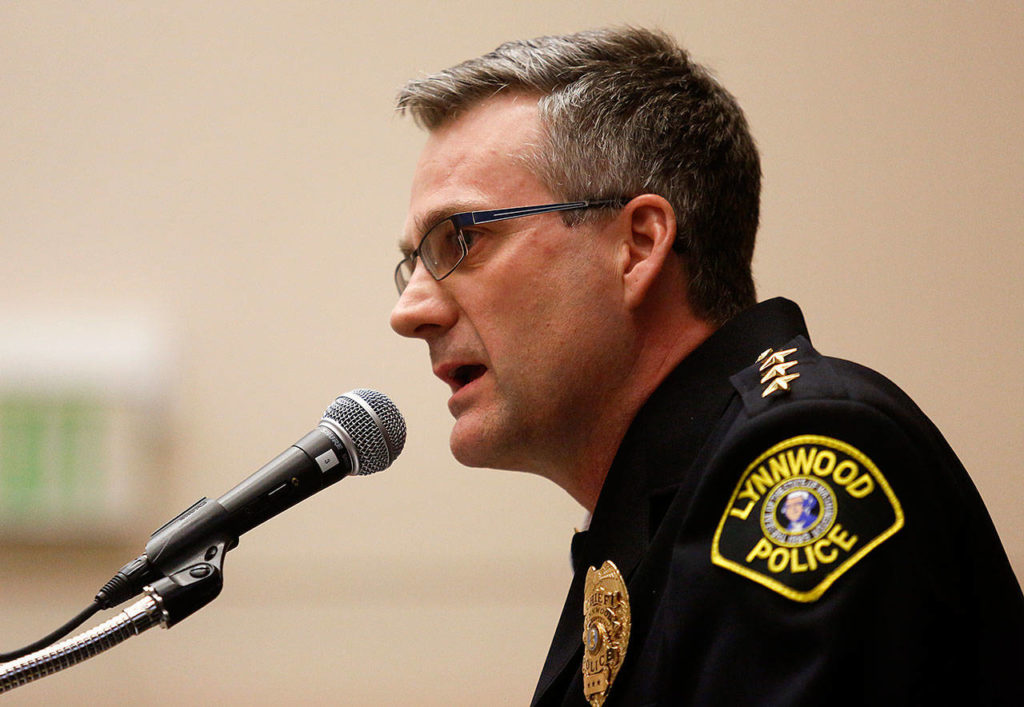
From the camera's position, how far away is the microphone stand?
0.98 meters

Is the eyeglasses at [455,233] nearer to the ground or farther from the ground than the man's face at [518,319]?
farther from the ground

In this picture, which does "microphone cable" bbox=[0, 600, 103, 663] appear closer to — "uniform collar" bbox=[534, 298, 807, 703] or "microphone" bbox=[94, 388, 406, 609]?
"microphone" bbox=[94, 388, 406, 609]

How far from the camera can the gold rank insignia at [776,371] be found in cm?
105

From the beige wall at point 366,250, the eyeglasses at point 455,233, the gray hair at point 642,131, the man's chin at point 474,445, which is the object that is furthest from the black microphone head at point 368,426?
the beige wall at point 366,250

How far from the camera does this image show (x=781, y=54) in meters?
2.71

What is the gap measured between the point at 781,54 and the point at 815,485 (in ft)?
6.67

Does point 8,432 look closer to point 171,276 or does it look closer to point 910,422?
point 171,276

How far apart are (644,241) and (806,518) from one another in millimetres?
Result: 625

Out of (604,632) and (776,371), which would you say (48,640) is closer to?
(604,632)

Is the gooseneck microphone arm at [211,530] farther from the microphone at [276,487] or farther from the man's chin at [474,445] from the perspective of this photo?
the man's chin at [474,445]

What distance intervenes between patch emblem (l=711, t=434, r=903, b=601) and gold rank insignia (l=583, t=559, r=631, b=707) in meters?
0.21

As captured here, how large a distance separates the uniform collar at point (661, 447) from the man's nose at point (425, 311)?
0.30 m

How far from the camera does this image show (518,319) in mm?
1420

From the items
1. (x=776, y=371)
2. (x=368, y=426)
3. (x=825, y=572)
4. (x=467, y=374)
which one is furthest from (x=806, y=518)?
(x=467, y=374)
